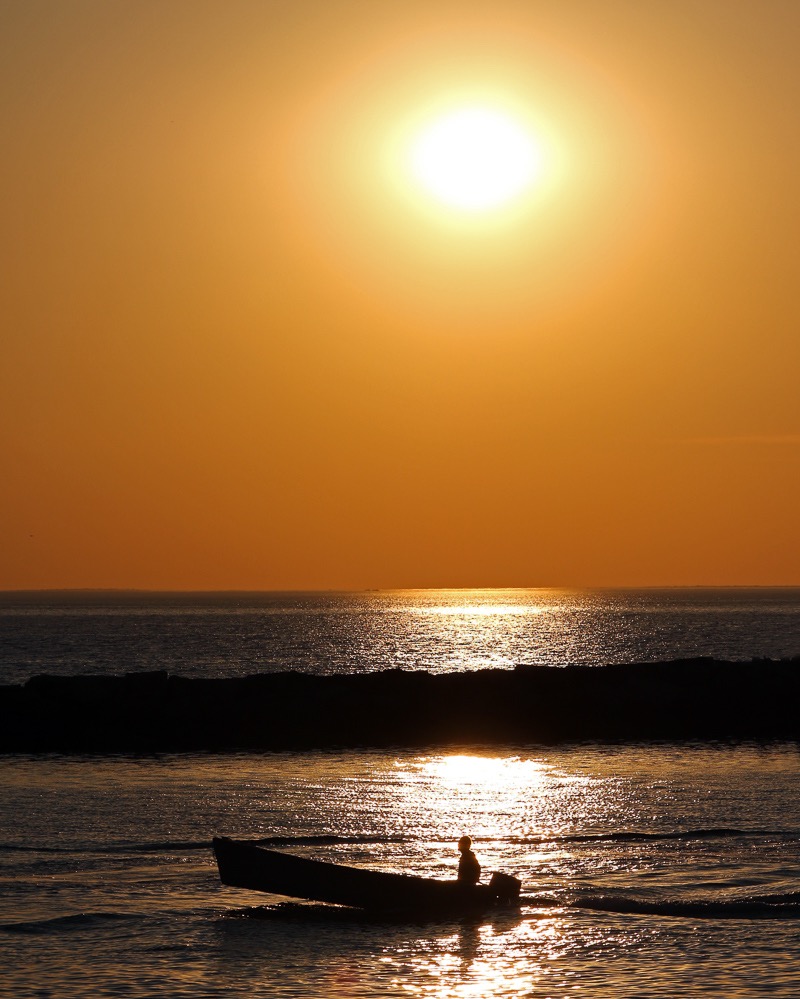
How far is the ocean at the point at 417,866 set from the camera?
26.5 m

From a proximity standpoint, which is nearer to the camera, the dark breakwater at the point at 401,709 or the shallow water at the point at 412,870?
the shallow water at the point at 412,870

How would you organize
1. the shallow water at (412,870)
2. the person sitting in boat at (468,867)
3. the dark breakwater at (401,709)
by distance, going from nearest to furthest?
1. the shallow water at (412,870)
2. the person sitting in boat at (468,867)
3. the dark breakwater at (401,709)

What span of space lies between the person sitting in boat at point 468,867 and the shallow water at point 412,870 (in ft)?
3.95

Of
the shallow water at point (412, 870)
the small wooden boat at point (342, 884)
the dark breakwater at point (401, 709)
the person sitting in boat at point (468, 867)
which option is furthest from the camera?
the dark breakwater at point (401, 709)

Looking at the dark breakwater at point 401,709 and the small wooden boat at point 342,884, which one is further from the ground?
the dark breakwater at point 401,709

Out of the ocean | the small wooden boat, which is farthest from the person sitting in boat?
the ocean

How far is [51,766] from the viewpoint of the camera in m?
55.8

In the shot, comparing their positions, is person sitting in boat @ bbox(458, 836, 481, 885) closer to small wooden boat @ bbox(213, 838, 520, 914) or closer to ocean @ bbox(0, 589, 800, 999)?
small wooden boat @ bbox(213, 838, 520, 914)

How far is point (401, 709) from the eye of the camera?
70562mm

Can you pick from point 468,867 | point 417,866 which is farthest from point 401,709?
point 468,867

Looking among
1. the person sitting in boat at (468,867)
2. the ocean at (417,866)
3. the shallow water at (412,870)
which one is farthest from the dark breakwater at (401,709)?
the person sitting in boat at (468,867)

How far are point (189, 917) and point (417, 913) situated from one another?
16.8 ft

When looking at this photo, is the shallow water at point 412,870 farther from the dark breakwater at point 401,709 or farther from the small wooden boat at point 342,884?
the dark breakwater at point 401,709

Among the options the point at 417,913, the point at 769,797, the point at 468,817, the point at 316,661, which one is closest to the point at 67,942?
the point at 417,913
